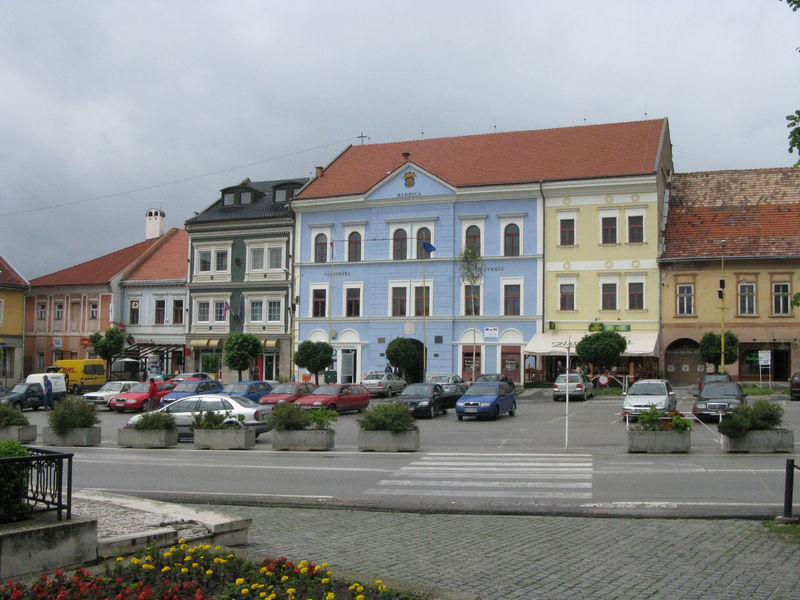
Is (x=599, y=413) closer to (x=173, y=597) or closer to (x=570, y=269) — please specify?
(x=570, y=269)

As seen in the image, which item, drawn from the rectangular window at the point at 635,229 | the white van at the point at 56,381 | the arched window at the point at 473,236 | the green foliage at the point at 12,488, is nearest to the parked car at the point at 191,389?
the white van at the point at 56,381

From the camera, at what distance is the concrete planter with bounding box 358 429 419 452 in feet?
73.4

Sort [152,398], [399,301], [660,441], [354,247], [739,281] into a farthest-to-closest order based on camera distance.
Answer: [354,247] → [399,301] → [739,281] → [152,398] → [660,441]

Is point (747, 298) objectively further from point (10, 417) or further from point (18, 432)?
point (10, 417)

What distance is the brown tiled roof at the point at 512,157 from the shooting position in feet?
172

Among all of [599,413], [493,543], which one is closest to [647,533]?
[493,543]

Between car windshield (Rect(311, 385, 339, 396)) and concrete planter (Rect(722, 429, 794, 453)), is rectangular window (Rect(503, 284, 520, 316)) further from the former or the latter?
concrete planter (Rect(722, 429, 794, 453))

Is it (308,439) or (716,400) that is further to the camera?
(716,400)

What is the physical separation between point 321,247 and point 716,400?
34145 millimetres

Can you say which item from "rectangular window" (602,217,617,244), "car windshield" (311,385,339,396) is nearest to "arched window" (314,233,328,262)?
"rectangular window" (602,217,617,244)

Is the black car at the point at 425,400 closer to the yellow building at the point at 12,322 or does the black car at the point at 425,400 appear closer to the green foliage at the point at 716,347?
the green foliage at the point at 716,347

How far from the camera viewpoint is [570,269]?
51594mm

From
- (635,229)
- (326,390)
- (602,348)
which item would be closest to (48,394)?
(326,390)

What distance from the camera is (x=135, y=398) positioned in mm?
40875
